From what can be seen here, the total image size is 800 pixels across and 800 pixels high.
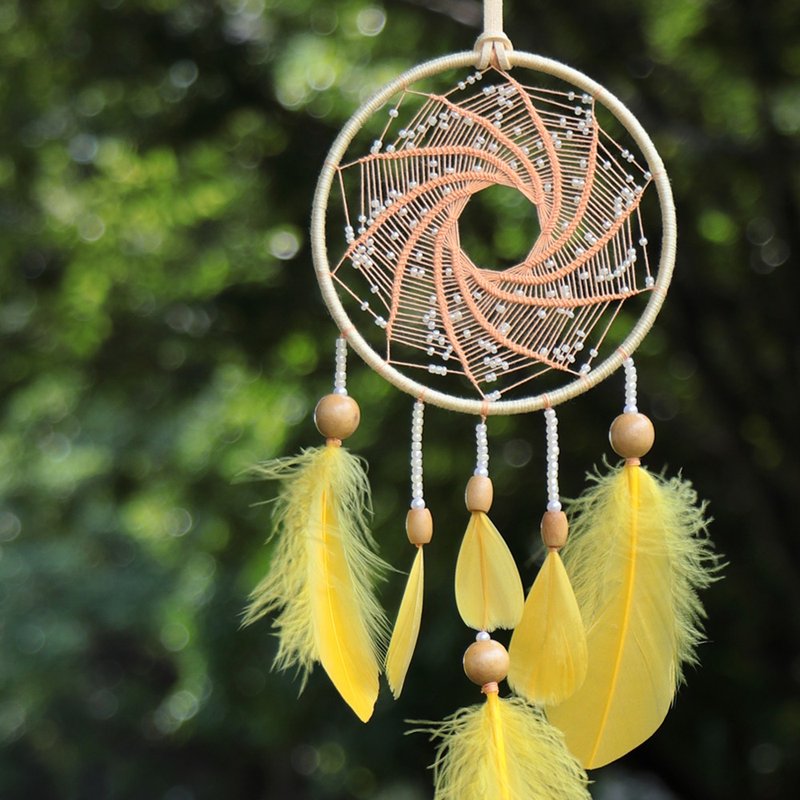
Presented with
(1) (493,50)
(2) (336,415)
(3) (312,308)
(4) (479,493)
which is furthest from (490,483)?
(3) (312,308)

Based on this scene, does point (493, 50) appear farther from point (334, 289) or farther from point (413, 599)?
point (413, 599)

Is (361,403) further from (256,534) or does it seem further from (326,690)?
(326,690)

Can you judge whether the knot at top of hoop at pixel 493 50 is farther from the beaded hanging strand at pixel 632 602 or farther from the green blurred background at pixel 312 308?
the green blurred background at pixel 312 308

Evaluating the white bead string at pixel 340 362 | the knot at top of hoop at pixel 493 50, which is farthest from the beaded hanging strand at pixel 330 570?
the knot at top of hoop at pixel 493 50

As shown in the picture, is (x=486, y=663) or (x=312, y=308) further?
(x=312, y=308)

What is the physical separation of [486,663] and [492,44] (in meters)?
0.44

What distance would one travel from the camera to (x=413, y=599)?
0.79 m

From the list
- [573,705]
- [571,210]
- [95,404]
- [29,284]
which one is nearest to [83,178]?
[29,284]

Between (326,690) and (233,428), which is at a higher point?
(233,428)

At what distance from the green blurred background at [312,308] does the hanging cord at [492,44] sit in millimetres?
657

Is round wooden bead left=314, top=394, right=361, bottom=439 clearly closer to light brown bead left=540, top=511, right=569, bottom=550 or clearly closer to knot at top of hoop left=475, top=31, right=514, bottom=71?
light brown bead left=540, top=511, right=569, bottom=550

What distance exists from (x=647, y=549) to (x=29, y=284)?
1330mm

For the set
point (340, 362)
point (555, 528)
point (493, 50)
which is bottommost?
point (555, 528)

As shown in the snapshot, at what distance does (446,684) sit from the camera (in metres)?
1.76
